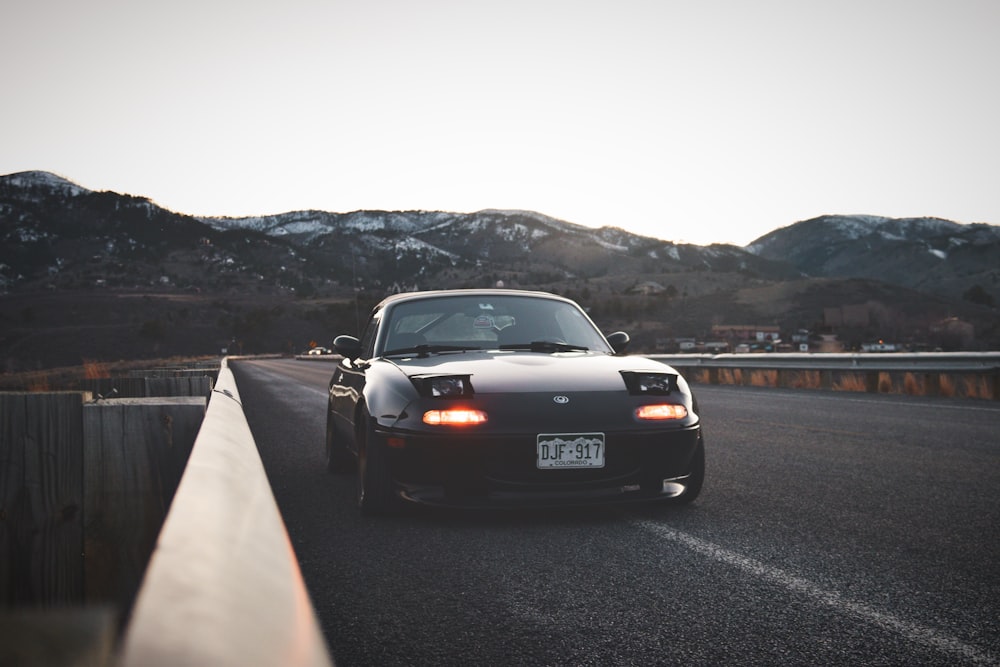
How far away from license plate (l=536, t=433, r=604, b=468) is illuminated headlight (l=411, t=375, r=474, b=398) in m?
0.53

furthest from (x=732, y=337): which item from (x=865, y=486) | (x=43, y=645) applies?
(x=43, y=645)

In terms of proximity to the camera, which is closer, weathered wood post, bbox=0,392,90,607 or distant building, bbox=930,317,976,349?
weathered wood post, bbox=0,392,90,607

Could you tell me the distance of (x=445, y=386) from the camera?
4965 mm

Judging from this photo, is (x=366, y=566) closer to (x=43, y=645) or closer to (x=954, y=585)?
(x=43, y=645)

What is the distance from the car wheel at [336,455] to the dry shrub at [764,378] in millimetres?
14862

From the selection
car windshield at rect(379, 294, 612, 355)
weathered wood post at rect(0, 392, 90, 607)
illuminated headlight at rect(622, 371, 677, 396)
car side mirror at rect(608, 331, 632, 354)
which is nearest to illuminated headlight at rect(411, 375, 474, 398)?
illuminated headlight at rect(622, 371, 677, 396)

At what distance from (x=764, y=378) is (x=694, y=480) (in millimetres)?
15997

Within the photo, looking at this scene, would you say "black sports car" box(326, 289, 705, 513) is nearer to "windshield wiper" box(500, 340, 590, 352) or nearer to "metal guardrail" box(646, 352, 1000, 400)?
"windshield wiper" box(500, 340, 590, 352)

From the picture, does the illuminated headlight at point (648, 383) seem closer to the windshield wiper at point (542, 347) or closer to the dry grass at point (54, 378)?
the windshield wiper at point (542, 347)

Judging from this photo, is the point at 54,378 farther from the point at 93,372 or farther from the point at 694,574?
the point at 694,574

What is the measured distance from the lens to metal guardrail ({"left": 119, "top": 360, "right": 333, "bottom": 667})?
0.77 m

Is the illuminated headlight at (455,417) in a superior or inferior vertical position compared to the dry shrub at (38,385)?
superior

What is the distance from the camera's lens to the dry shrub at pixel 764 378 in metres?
20.2

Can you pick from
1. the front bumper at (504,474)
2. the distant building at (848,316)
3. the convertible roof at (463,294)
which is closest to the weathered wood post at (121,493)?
the front bumper at (504,474)
